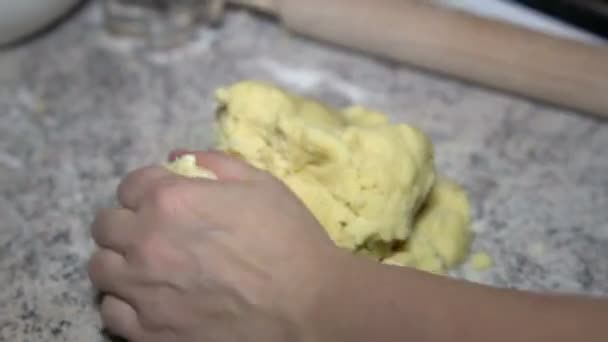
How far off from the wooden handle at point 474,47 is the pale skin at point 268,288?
0.40 metres

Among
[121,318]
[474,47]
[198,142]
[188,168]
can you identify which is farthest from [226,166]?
[474,47]

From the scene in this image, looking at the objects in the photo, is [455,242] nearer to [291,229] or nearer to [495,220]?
[495,220]

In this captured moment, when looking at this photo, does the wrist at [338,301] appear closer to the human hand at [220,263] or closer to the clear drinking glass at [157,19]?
the human hand at [220,263]

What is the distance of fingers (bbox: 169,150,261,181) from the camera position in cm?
69

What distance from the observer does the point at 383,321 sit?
600 mm

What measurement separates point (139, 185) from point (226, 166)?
0.08 m

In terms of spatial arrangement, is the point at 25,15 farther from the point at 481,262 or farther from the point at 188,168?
the point at 481,262

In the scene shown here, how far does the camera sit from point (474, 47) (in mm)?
999

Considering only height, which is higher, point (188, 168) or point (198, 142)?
point (188, 168)

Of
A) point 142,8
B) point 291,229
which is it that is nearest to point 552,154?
point 291,229

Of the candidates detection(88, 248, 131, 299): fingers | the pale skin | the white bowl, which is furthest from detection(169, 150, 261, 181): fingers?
the white bowl

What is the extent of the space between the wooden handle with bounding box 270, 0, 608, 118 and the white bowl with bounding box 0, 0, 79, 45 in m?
0.29

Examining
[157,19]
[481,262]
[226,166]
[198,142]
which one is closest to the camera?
[226,166]

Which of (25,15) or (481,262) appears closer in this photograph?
(481,262)
